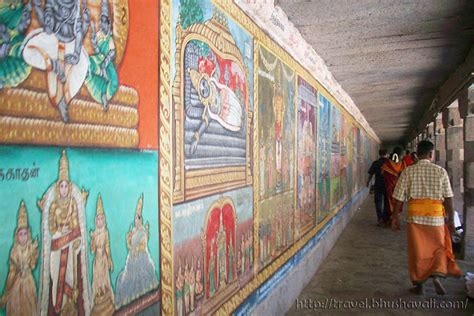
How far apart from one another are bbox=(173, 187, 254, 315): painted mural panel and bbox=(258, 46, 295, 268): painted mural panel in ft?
1.21

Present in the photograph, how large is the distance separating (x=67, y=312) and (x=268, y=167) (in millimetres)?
Result: 2474

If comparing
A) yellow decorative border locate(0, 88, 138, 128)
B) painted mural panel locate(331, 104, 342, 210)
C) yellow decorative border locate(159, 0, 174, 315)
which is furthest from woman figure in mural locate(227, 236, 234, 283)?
painted mural panel locate(331, 104, 342, 210)

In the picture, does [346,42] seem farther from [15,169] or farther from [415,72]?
[15,169]

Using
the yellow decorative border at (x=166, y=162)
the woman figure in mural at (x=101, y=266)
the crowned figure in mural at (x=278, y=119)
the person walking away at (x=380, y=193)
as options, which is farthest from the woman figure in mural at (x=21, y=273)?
the person walking away at (x=380, y=193)

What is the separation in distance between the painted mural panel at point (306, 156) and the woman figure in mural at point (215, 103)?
2.10 metres

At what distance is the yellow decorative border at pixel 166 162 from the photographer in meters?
1.97

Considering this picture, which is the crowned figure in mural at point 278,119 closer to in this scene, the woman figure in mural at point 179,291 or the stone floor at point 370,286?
the stone floor at point 370,286

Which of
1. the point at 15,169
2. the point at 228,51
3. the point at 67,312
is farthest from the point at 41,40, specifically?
the point at 228,51

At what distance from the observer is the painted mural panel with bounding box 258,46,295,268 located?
3.50 metres

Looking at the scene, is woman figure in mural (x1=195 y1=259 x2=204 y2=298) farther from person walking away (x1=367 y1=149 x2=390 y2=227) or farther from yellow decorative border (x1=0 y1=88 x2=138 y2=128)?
person walking away (x1=367 y1=149 x2=390 y2=227)

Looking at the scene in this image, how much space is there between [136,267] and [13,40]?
3.50ft

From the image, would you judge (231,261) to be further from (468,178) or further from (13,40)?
(468,178)

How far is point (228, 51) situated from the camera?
108 inches

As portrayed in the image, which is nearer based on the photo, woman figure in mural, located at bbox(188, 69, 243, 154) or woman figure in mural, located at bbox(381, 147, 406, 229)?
woman figure in mural, located at bbox(188, 69, 243, 154)
